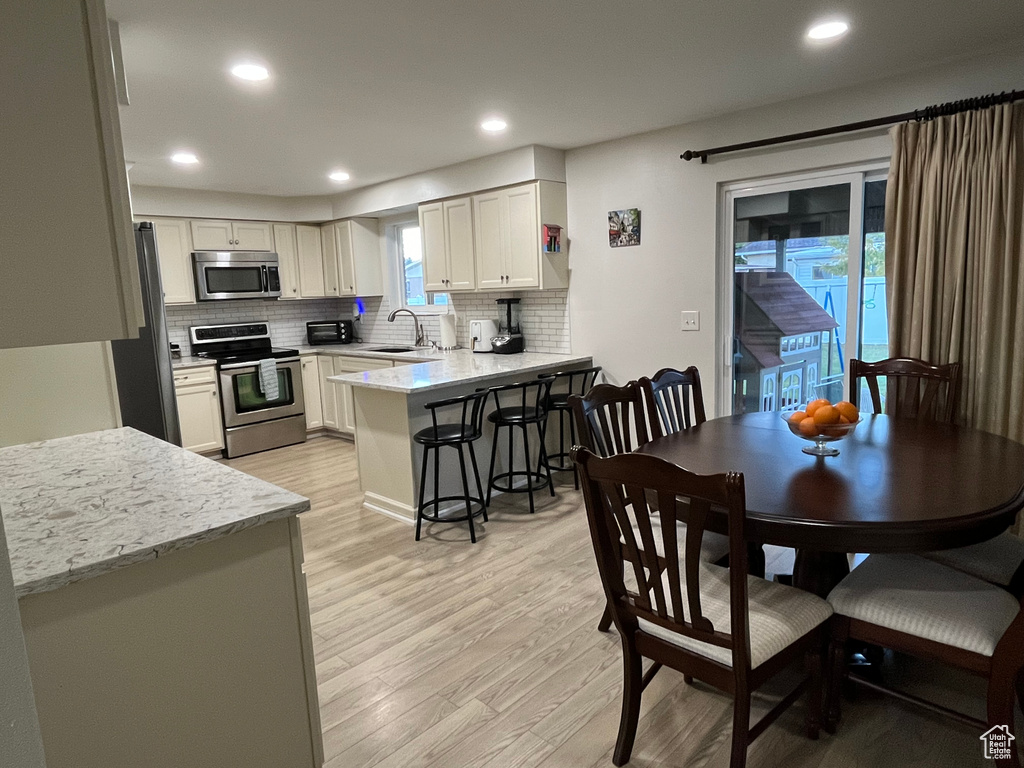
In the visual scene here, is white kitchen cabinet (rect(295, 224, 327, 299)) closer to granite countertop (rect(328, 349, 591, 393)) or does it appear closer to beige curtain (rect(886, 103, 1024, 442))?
granite countertop (rect(328, 349, 591, 393))

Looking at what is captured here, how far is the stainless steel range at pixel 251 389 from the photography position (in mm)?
5383

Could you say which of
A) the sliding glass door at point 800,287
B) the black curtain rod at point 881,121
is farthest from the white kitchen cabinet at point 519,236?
the sliding glass door at point 800,287

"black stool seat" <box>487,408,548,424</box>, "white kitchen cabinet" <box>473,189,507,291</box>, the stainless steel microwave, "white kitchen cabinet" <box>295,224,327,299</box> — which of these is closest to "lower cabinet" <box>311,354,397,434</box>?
"white kitchen cabinet" <box>295,224,327,299</box>

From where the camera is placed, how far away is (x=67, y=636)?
4.16ft

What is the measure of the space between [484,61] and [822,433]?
204 centimetres

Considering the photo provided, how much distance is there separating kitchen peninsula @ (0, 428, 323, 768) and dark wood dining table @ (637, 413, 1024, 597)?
1200 millimetres

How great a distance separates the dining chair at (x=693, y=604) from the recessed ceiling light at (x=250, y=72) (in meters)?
2.18

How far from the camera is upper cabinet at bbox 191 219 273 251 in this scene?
220 inches

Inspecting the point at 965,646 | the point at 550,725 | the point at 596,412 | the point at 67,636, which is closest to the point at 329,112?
the point at 596,412

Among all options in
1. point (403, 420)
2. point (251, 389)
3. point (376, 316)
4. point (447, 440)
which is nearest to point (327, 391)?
point (251, 389)

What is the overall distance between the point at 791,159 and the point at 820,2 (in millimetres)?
1350

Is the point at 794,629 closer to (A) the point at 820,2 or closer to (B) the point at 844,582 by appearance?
(B) the point at 844,582

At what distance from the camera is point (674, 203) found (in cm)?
401

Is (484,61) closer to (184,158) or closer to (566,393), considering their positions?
(566,393)
